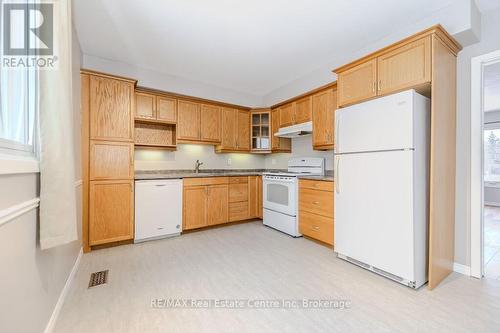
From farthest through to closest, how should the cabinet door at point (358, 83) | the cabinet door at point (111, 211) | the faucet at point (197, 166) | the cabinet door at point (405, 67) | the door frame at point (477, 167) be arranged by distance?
the faucet at point (197, 166) < the cabinet door at point (111, 211) < the cabinet door at point (358, 83) < the door frame at point (477, 167) < the cabinet door at point (405, 67)

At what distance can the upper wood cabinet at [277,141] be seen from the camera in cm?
443

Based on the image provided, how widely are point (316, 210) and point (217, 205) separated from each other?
166cm

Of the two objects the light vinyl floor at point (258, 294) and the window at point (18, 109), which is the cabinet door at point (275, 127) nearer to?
the light vinyl floor at point (258, 294)

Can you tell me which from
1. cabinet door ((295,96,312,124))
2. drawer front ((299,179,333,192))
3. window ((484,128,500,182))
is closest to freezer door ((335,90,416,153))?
drawer front ((299,179,333,192))

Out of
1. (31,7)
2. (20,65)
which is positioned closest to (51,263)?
(20,65)

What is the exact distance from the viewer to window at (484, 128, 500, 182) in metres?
5.81

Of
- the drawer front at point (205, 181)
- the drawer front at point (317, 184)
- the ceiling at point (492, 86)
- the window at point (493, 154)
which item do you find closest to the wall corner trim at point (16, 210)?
the drawer front at point (205, 181)

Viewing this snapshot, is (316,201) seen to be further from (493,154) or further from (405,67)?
(493,154)

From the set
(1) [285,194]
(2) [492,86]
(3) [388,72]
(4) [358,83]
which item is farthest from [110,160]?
(2) [492,86]

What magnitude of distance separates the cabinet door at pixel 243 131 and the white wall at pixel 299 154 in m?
0.70

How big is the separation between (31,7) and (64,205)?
3.71 ft

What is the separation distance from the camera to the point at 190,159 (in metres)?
4.19

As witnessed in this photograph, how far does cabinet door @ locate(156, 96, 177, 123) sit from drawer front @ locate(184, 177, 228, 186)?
104 centimetres

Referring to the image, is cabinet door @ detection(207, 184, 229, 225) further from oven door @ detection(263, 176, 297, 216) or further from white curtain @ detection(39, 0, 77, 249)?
white curtain @ detection(39, 0, 77, 249)
